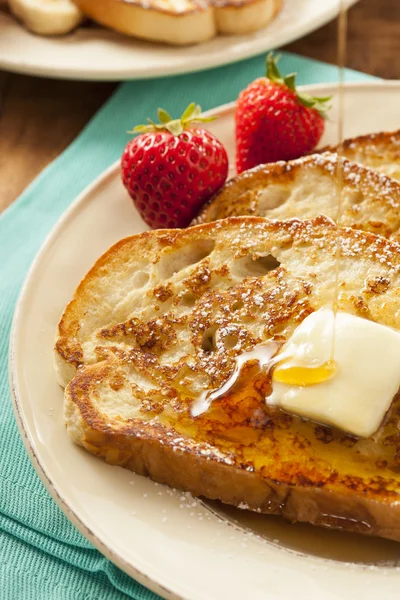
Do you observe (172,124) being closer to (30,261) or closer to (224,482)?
(30,261)

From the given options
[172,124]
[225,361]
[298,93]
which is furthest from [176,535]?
[298,93]

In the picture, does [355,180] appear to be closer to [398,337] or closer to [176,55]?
[398,337]

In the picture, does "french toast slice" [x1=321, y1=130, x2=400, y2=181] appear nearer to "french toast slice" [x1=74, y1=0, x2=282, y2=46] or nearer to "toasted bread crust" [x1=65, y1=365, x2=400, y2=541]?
"french toast slice" [x1=74, y1=0, x2=282, y2=46]

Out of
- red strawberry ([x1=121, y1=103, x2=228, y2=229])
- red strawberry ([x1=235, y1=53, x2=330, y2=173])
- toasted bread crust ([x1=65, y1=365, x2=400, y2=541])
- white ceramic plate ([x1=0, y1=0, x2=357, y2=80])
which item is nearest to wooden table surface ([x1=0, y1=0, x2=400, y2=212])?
white ceramic plate ([x1=0, y1=0, x2=357, y2=80])

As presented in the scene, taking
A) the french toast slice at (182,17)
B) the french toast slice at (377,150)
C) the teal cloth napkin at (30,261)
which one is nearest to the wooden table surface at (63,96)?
the teal cloth napkin at (30,261)

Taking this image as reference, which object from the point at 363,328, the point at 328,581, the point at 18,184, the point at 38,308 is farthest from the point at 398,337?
the point at 18,184

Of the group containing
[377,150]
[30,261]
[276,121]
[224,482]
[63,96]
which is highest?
[276,121]

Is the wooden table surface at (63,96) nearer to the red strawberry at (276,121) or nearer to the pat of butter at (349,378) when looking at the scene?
the red strawberry at (276,121)
